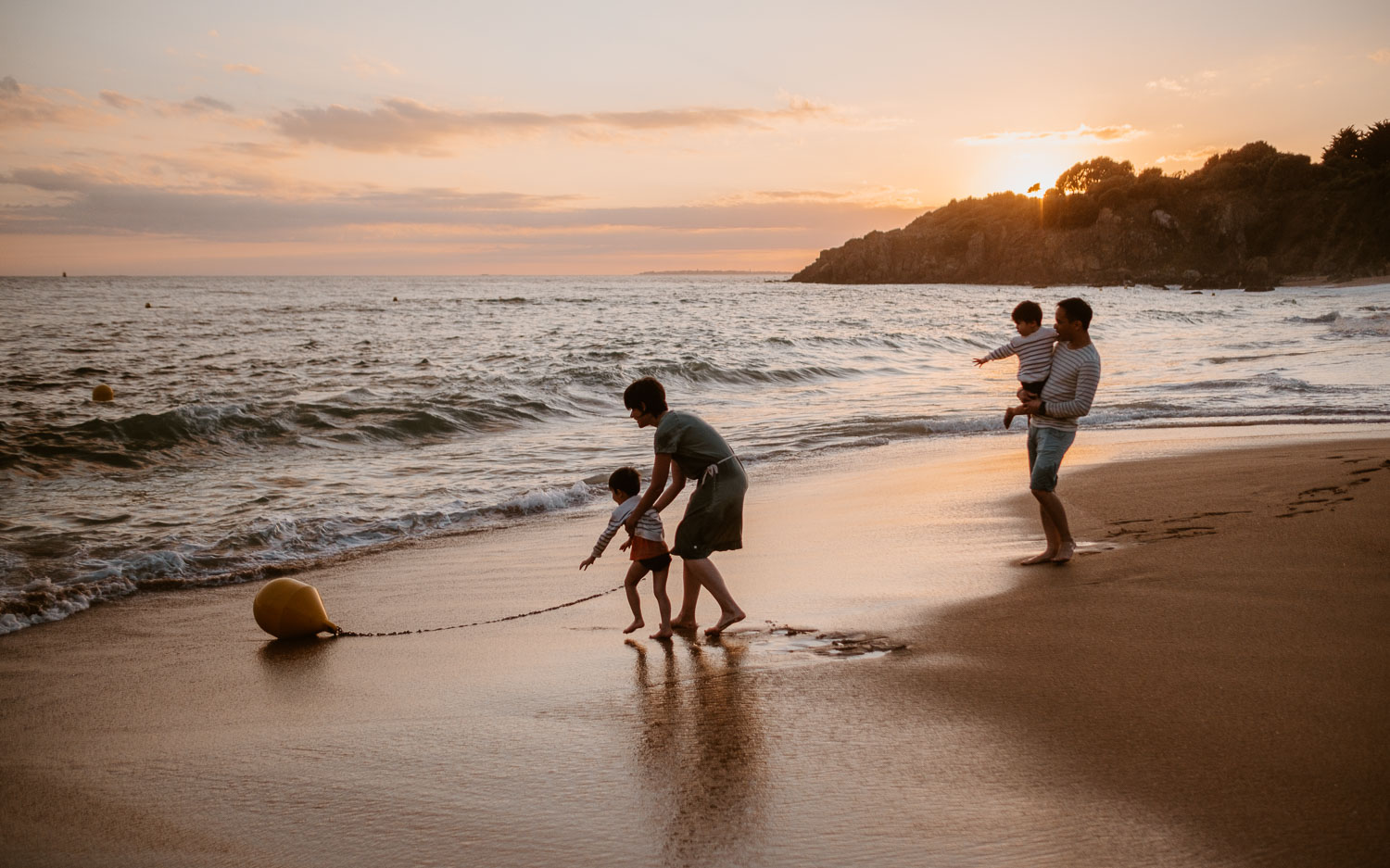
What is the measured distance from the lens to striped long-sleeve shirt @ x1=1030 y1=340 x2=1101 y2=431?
20.2 ft

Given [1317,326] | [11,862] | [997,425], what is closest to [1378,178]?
[1317,326]

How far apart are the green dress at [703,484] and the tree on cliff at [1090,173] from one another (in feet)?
389

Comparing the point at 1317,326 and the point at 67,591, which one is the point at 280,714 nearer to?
the point at 67,591

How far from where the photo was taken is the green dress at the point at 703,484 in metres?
5.26

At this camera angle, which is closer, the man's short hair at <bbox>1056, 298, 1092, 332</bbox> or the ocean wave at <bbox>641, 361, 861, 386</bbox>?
the man's short hair at <bbox>1056, 298, 1092, 332</bbox>

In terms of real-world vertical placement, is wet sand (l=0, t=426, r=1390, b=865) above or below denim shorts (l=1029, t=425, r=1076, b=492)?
below

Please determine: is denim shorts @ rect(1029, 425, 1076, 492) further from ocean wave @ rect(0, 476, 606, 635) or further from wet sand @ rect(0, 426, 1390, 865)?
ocean wave @ rect(0, 476, 606, 635)

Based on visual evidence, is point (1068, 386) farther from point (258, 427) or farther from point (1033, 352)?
point (258, 427)

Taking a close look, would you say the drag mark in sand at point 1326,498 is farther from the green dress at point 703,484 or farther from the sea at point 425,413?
the sea at point 425,413

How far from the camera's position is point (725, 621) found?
5.29m

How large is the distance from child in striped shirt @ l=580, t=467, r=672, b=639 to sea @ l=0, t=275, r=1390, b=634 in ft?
11.8

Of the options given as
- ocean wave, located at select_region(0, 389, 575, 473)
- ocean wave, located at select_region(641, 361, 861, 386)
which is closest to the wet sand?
ocean wave, located at select_region(0, 389, 575, 473)

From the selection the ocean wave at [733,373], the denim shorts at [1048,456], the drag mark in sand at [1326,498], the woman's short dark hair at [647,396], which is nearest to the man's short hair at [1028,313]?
the denim shorts at [1048,456]

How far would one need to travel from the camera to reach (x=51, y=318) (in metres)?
42.6
